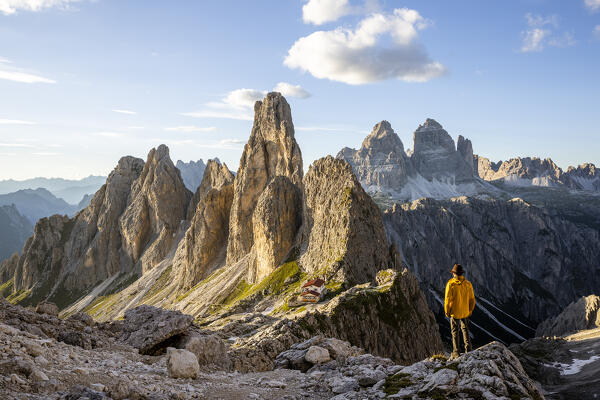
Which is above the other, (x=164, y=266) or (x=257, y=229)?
(x=257, y=229)

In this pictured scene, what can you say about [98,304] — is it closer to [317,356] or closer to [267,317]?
[267,317]

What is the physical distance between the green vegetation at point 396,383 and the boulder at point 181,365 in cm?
895

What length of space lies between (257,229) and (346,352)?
109004 mm

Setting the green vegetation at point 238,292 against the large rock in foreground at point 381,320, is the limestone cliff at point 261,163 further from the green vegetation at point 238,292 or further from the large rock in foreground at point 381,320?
the large rock in foreground at point 381,320

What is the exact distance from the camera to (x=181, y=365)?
61.3 ft

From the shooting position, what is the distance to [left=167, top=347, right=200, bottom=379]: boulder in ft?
60.9

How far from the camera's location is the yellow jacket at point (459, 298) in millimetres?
19641

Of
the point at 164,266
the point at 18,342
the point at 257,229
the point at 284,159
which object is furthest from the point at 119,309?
the point at 18,342

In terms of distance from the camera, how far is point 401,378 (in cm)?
1700

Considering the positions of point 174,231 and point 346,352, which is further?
point 174,231

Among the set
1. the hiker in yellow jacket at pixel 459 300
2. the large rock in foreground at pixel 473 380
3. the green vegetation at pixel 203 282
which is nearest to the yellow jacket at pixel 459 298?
the hiker in yellow jacket at pixel 459 300

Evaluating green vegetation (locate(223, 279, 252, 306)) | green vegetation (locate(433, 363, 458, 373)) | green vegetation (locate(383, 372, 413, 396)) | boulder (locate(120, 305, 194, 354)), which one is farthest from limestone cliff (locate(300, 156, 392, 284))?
green vegetation (locate(433, 363, 458, 373))

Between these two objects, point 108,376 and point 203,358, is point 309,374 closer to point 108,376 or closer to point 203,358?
point 203,358

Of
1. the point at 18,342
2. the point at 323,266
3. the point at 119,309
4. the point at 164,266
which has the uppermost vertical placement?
the point at 18,342
